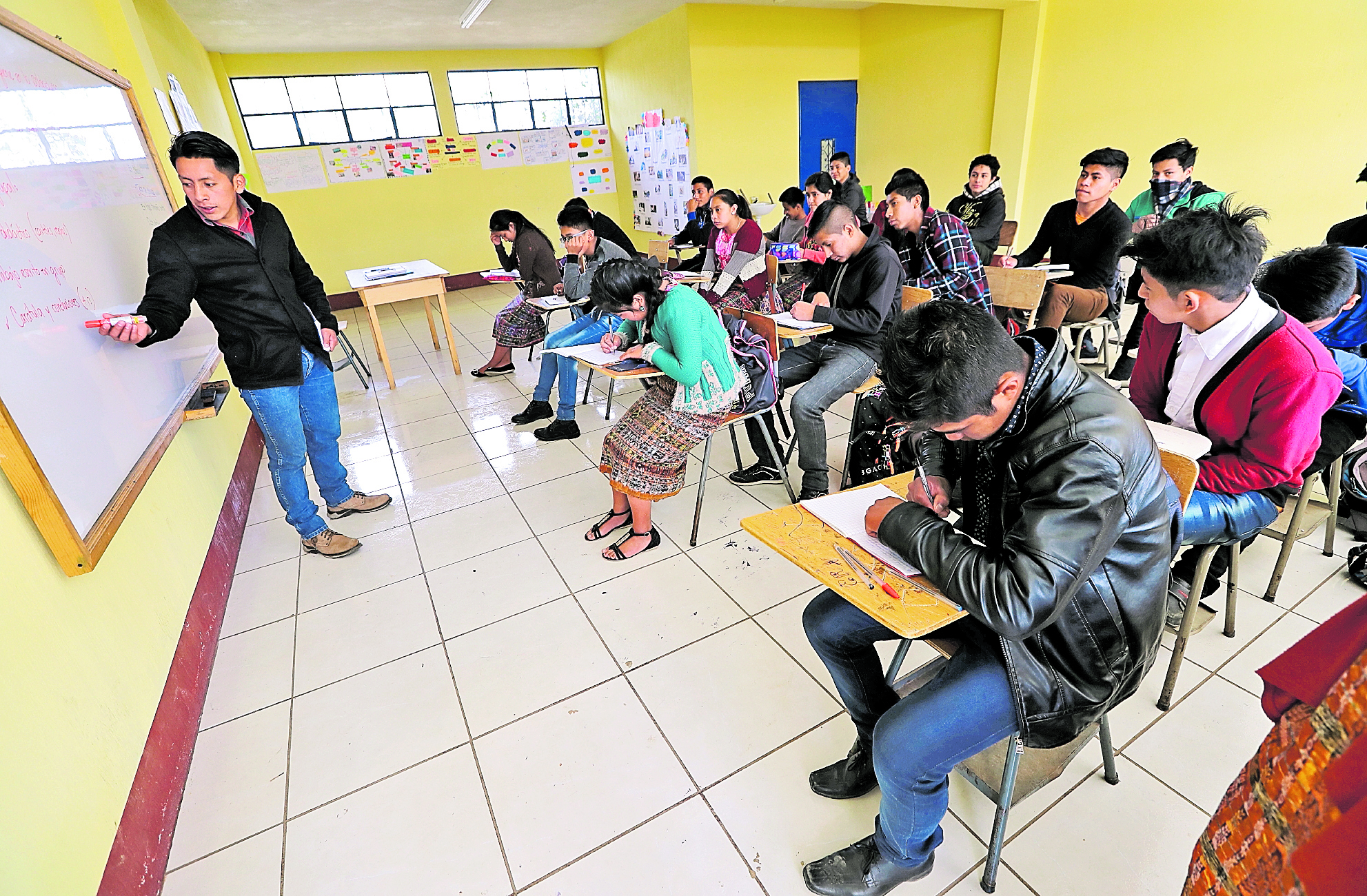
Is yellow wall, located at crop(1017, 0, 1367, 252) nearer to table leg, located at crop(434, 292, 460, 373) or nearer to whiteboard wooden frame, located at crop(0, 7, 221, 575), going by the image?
table leg, located at crop(434, 292, 460, 373)

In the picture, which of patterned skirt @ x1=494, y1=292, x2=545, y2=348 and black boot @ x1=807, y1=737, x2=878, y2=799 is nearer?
black boot @ x1=807, y1=737, x2=878, y2=799

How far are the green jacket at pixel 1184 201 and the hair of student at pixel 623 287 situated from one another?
115 inches

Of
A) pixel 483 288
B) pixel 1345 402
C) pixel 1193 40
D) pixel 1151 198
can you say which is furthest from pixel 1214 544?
pixel 483 288

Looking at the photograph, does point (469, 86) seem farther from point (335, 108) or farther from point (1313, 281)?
point (1313, 281)

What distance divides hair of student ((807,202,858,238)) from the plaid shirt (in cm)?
48

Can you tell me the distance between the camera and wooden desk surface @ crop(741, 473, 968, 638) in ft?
3.29

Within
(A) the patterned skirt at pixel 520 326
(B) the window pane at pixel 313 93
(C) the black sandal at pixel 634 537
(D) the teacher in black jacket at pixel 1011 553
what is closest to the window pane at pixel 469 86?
(B) the window pane at pixel 313 93

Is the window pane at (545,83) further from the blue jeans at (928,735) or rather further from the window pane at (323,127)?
the blue jeans at (928,735)

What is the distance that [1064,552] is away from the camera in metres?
0.93

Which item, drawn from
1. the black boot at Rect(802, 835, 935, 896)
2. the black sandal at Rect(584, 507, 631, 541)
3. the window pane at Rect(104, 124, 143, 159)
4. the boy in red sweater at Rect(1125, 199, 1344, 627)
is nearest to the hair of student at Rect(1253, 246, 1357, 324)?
the boy in red sweater at Rect(1125, 199, 1344, 627)

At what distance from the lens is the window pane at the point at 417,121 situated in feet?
24.4

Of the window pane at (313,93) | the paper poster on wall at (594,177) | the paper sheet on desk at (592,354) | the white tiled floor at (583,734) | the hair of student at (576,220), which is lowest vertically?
the white tiled floor at (583,734)

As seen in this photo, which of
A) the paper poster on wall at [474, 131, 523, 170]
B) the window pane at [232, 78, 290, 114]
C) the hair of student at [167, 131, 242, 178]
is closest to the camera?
the hair of student at [167, 131, 242, 178]

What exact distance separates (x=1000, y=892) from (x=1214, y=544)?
1009mm
